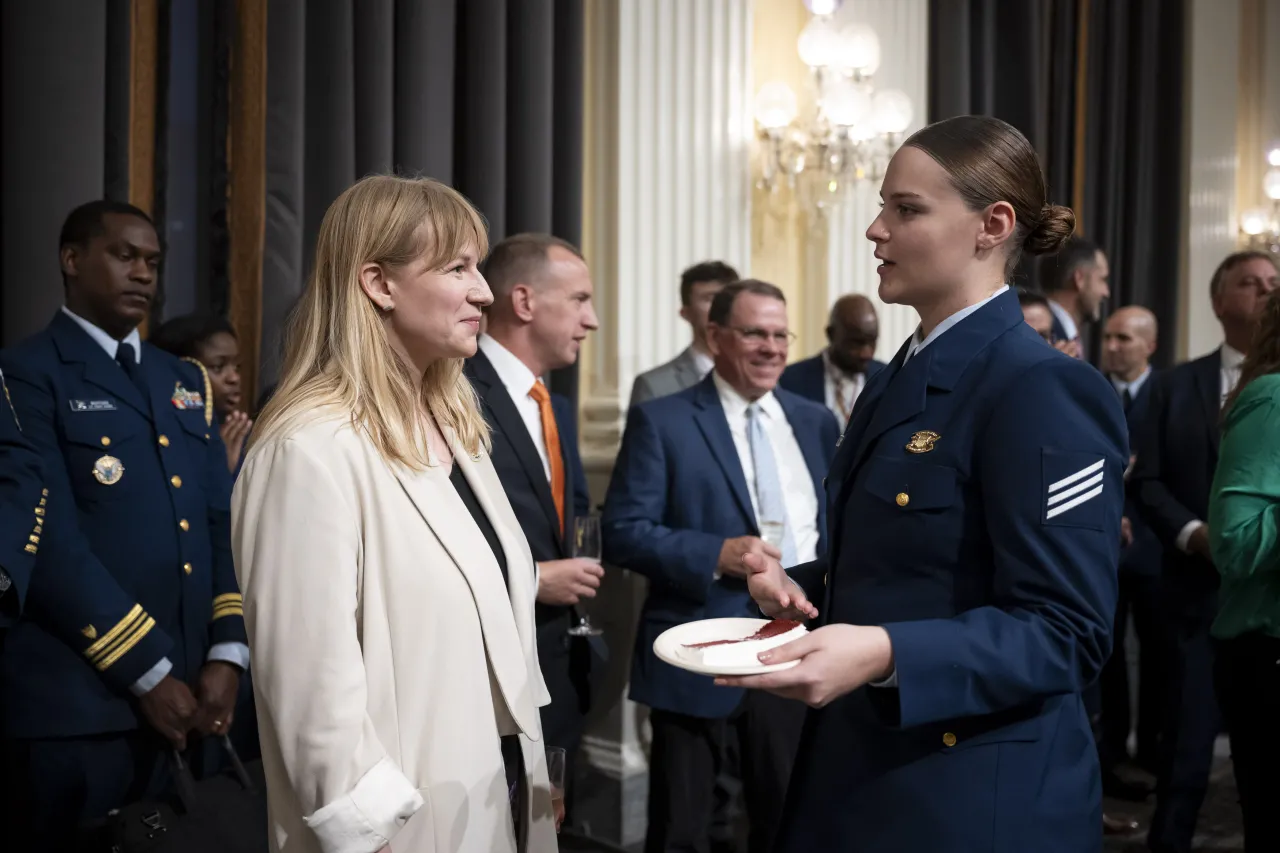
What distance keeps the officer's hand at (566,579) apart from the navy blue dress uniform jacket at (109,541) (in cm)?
67

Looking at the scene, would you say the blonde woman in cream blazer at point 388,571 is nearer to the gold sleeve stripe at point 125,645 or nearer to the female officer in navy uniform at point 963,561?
the female officer in navy uniform at point 963,561

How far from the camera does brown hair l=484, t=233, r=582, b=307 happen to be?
9.25 feet

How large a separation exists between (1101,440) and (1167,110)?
639 cm

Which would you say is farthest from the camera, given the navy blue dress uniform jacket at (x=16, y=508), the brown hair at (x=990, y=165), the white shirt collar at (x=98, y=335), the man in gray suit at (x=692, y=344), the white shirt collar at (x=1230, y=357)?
the man in gray suit at (x=692, y=344)

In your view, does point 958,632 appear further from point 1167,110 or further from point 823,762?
point 1167,110

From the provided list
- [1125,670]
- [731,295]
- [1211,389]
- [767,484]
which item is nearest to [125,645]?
[767,484]

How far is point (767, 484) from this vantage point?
308 centimetres

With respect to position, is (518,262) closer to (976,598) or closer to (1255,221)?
(976,598)

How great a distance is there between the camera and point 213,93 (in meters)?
3.31

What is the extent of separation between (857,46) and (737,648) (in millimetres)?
3974

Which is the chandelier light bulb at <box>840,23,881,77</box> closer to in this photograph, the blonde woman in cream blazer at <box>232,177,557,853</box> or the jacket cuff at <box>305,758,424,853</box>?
the blonde woman in cream blazer at <box>232,177,557,853</box>

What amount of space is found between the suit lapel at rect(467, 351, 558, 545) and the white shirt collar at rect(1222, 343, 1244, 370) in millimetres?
2183

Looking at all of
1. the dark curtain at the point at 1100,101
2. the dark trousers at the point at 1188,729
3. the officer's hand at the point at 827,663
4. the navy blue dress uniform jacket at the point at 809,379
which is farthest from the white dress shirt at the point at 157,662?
the dark curtain at the point at 1100,101

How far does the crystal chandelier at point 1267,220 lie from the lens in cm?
754
